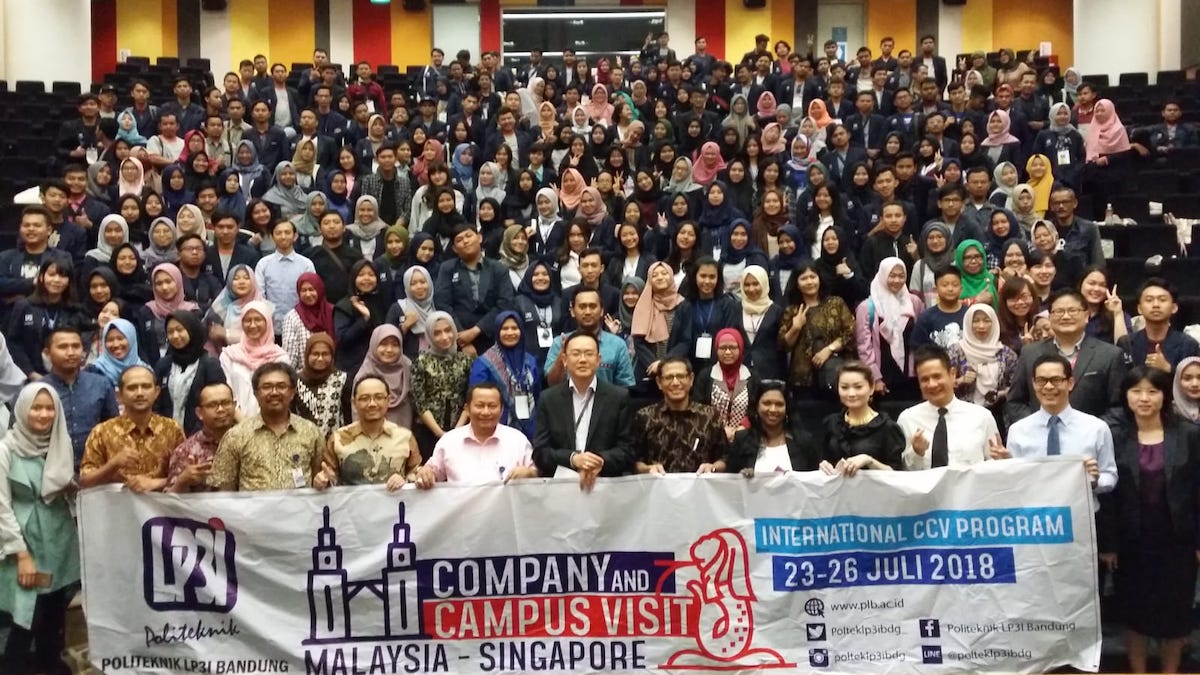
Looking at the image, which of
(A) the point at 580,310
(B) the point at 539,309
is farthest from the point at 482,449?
(B) the point at 539,309

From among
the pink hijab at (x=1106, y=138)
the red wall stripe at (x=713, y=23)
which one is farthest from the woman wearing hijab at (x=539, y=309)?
the red wall stripe at (x=713, y=23)

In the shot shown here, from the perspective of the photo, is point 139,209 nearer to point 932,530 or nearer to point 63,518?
point 63,518

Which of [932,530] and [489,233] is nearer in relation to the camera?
[932,530]

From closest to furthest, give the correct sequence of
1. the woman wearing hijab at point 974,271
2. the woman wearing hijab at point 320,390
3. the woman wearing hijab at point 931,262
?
the woman wearing hijab at point 320,390
the woman wearing hijab at point 974,271
the woman wearing hijab at point 931,262

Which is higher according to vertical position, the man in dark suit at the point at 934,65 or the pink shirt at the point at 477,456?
the man in dark suit at the point at 934,65

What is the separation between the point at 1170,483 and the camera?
16.4 feet

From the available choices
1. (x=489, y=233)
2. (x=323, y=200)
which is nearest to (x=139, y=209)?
(x=323, y=200)

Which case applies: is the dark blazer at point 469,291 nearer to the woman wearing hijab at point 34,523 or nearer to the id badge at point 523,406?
the id badge at point 523,406

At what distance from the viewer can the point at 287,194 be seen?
1050 cm

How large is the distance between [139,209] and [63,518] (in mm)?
4653

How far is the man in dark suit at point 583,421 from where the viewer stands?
212 inches

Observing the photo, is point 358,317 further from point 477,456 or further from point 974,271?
point 974,271

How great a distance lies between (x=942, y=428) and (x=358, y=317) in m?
3.85

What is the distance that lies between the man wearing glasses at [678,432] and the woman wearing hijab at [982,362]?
1.98m
